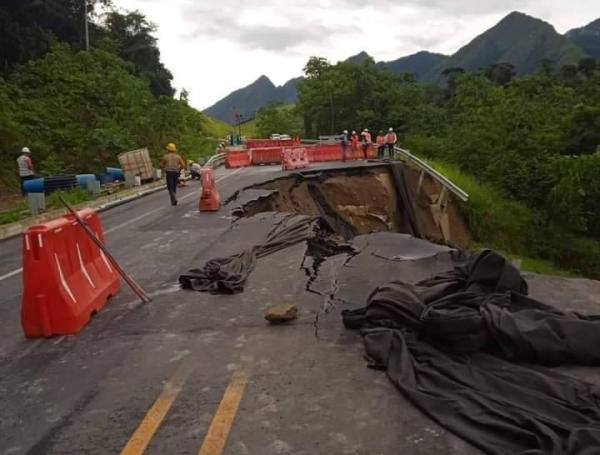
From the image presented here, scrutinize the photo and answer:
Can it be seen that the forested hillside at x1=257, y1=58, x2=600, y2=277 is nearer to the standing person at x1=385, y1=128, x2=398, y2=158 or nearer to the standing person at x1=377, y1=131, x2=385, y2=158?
the standing person at x1=385, y1=128, x2=398, y2=158

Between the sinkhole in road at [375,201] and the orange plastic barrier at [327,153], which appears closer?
the sinkhole in road at [375,201]

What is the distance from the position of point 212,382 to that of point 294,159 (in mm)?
24390

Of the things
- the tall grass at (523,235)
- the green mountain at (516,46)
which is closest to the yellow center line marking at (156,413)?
the tall grass at (523,235)

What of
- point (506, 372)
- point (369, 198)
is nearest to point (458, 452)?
point (506, 372)

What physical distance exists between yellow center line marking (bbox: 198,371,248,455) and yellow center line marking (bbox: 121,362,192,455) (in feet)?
1.21

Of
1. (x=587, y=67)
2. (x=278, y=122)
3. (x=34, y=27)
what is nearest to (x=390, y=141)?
(x=34, y=27)

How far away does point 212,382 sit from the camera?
4.66m

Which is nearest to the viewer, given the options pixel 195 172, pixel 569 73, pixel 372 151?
pixel 195 172

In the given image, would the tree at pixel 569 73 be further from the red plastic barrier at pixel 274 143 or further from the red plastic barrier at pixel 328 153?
the red plastic barrier at pixel 328 153

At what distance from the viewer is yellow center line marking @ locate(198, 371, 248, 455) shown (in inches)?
145

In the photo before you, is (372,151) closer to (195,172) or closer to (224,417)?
(195,172)

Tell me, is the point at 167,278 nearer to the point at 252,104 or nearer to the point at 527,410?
the point at 527,410

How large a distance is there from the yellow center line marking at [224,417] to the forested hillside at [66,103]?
21895 millimetres

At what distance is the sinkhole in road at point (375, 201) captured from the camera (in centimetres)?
2331
